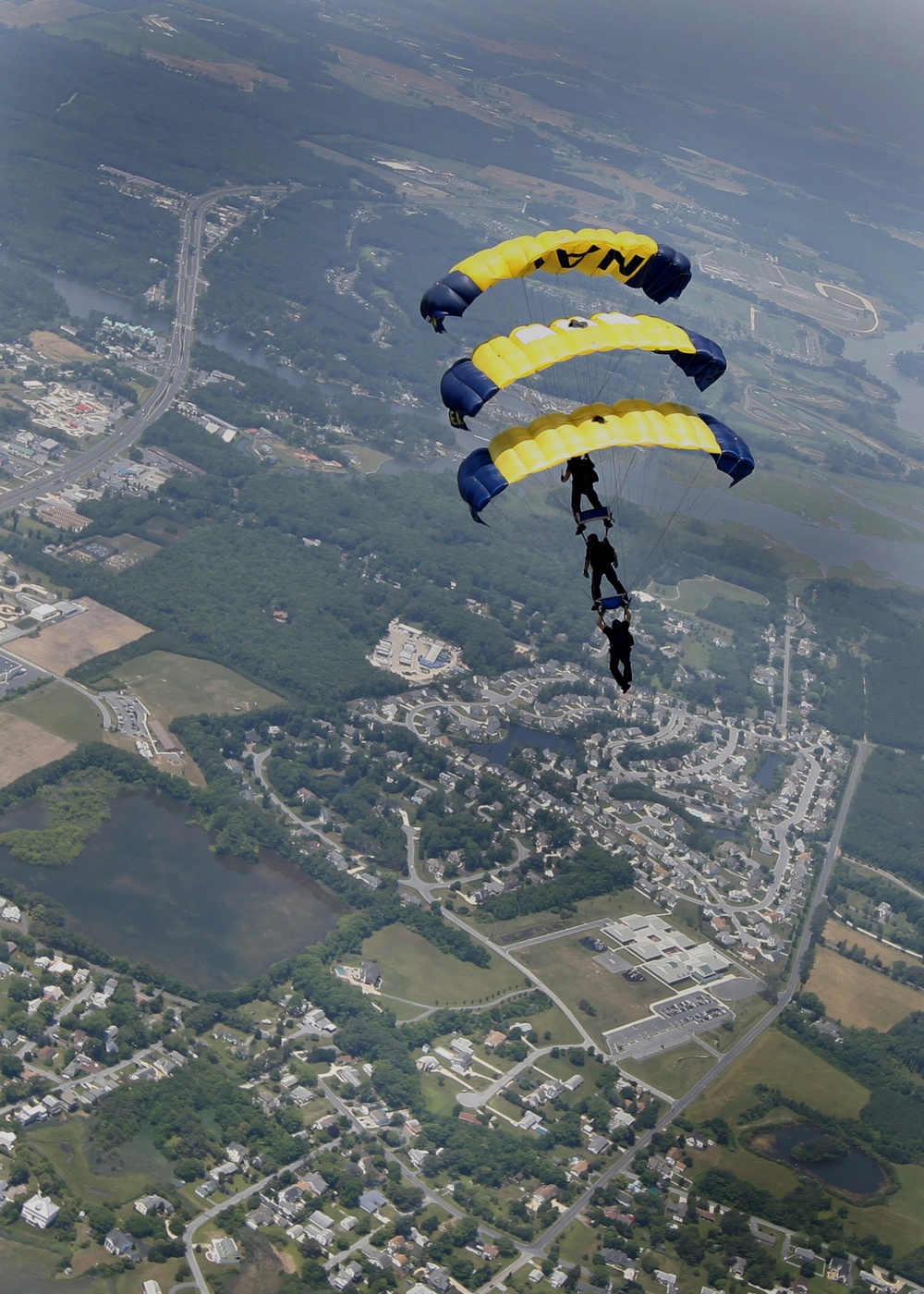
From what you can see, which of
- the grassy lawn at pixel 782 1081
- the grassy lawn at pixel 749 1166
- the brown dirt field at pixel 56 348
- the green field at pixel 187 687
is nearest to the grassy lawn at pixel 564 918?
the grassy lawn at pixel 782 1081

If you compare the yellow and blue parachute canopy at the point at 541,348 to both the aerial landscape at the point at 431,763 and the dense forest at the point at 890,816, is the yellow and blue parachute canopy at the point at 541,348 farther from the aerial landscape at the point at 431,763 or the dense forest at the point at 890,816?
the dense forest at the point at 890,816

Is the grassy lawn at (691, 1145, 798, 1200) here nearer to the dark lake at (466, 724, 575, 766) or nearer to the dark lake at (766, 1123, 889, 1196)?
the dark lake at (766, 1123, 889, 1196)

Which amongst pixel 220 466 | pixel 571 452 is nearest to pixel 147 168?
pixel 220 466

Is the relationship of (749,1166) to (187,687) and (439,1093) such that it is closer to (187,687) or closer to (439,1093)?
(439,1093)

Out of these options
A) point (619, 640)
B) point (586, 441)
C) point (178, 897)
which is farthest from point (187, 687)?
point (586, 441)

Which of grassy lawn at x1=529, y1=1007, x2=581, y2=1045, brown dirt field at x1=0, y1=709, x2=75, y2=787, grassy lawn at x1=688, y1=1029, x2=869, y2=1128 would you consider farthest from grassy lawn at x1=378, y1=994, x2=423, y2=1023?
brown dirt field at x1=0, y1=709, x2=75, y2=787

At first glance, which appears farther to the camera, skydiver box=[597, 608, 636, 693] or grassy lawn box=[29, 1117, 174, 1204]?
grassy lawn box=[29, 1117, 174, 1204]
